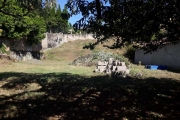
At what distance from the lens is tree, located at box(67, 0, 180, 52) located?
538cm

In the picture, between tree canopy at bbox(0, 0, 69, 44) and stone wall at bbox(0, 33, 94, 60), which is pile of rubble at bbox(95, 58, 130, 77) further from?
stone wall at bbox(0, 33, 94, 60)

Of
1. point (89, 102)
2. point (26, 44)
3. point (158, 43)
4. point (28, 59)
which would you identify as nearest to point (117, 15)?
point (158, 43)

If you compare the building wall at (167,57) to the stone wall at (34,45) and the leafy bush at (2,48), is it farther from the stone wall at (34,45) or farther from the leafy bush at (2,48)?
the leafy bush at (2,48)

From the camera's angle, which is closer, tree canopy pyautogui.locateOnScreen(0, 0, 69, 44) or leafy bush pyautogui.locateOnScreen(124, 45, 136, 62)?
tree canopy pyautogui.locateOnScreen(0, 0, 69, 44)

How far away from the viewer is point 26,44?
93.5 ft

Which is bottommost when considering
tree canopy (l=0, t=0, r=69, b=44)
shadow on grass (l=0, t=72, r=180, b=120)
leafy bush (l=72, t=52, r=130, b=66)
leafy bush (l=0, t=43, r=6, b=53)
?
shadow on grass (l=0, t=72, r=180, b=120)

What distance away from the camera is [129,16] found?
555 centimetres

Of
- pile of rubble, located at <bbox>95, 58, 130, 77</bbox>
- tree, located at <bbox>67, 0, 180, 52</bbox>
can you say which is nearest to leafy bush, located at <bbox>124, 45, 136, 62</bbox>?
pile of rubble, located at <bbox>95, 58, 130, 77</bbox>

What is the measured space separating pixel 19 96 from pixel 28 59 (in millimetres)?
19989

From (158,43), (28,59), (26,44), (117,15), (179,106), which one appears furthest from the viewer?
(26,44)

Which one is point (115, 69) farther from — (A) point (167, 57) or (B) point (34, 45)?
(B) point (34, 45)

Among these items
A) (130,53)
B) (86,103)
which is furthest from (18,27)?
(86,103)

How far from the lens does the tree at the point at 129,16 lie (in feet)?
17.7

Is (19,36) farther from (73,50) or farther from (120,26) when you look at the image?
(120,26)
